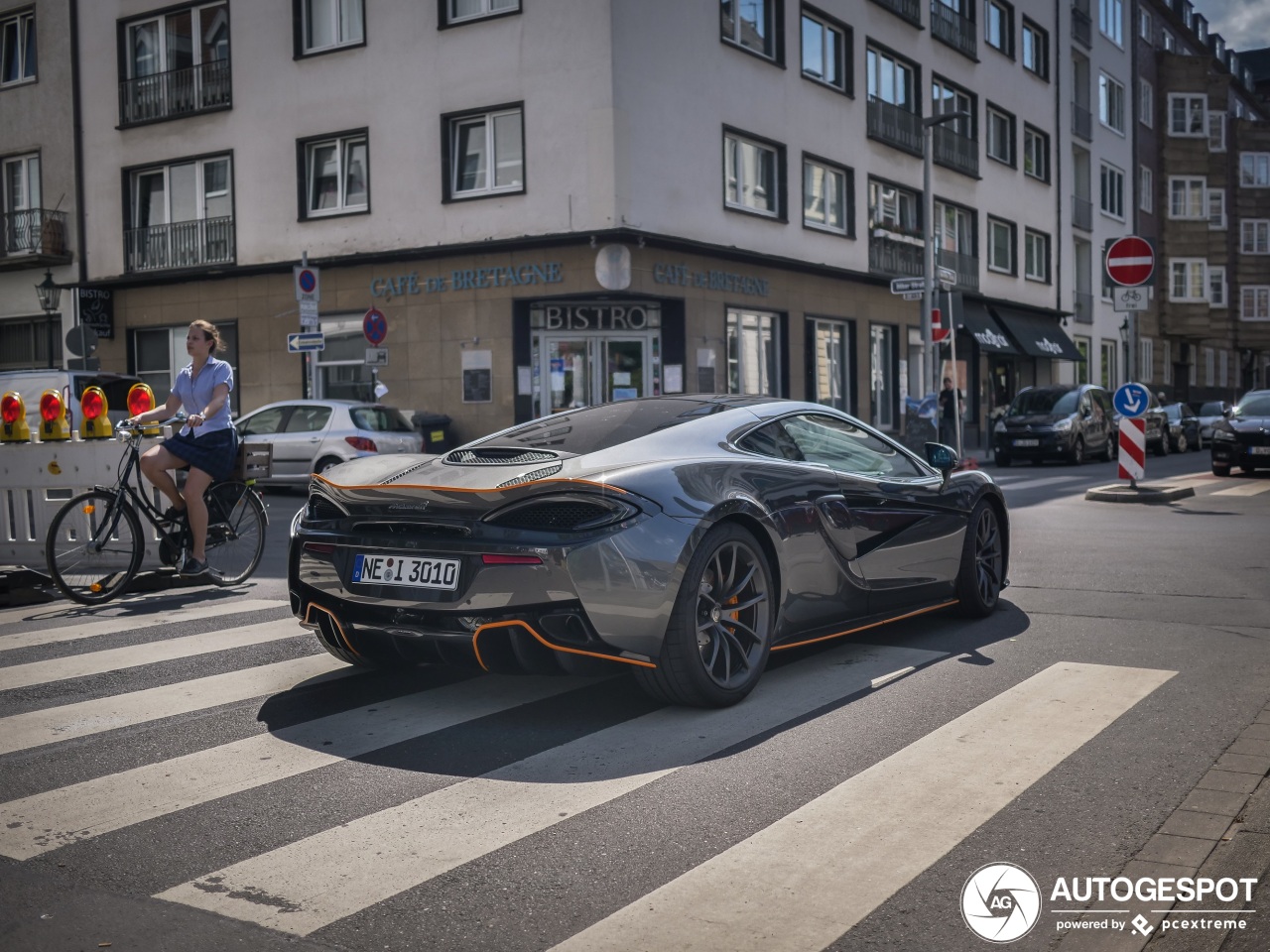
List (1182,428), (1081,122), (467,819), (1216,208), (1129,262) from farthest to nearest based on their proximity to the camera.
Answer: (1216,208)
(1081,122)
(1182,428)
(1129,262)
(467,819)

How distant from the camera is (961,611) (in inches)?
292

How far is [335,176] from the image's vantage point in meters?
25.9

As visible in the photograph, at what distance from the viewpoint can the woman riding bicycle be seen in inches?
336

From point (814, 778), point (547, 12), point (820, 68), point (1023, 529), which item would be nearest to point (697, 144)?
point (547, 12)

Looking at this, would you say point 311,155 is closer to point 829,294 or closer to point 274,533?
point 829,294

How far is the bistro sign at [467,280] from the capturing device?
23.5 m

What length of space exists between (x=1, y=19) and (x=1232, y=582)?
3122 cm

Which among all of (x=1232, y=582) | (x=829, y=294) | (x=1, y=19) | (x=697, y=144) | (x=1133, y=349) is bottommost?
(x=1232, y=582)

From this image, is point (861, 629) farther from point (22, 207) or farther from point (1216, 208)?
point (1216, 208)

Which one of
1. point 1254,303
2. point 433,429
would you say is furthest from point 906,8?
point 1254,303

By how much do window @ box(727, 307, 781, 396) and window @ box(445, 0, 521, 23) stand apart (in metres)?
6.97

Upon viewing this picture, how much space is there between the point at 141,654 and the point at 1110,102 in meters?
47.5

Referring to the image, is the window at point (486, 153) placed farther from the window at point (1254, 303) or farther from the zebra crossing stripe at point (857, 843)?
the window at point (1254, 303)

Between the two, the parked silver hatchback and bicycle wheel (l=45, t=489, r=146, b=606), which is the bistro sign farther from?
bicycle wheel (l=45, t=489, r=146, b=606)
